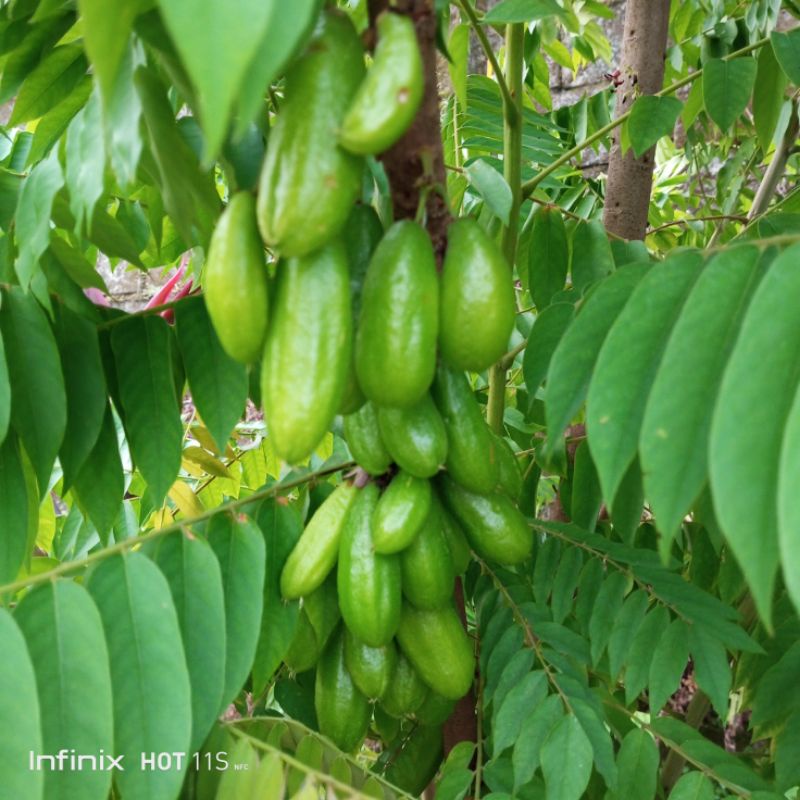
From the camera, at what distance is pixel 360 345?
2.15 feet

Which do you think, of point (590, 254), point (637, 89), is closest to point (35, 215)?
point (590, 254)

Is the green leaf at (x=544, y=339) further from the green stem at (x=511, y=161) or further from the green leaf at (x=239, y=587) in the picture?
the green leaf at (x=239, y=587)

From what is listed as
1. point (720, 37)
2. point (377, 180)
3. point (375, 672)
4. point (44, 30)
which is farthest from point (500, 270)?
point (720, 37)

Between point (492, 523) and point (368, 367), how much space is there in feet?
0.95

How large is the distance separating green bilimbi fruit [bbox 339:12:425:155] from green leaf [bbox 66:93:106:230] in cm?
25

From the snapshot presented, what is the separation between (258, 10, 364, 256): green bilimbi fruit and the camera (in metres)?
0.55

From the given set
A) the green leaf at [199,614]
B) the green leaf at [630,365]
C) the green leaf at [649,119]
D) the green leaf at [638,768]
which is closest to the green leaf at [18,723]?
the green leaf at [199,614]

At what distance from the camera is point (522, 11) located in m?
0.98

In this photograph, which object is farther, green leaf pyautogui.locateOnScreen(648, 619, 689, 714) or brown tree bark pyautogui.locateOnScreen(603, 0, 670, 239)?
brown tree bark pyautogui.locateOnScreen(603, 0, 670, 239)

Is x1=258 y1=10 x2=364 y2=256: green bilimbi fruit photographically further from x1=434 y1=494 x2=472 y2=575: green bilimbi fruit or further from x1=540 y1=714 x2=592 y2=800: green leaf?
x1=540 y1=714 x2=592 y2=800: green leaf

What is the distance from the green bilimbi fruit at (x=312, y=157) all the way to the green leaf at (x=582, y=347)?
0.24 m

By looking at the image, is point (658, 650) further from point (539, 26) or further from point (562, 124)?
point (562, 124)

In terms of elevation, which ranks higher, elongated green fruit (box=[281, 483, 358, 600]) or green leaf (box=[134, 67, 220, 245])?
green leaf (box=[134, 67, 220, 245])

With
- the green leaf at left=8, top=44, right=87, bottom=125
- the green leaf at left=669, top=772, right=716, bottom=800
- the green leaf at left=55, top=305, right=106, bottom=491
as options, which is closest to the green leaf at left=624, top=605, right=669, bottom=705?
the green leaf at left=669, top=772, right=716, bottom=800
